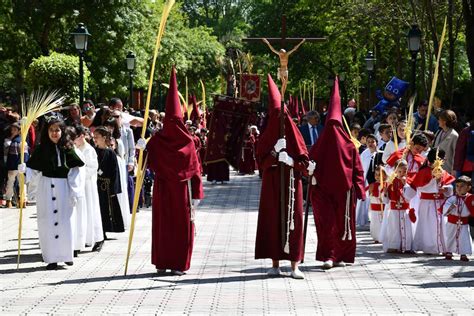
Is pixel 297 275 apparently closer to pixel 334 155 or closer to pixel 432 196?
pixel 334 155

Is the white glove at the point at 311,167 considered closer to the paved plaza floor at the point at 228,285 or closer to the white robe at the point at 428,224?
the paved plaza floor at the point at 228,285

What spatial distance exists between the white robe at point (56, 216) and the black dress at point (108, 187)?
2.35 m

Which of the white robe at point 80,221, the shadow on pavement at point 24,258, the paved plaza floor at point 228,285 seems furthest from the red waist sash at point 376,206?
the shadow on pavement at point 24,258

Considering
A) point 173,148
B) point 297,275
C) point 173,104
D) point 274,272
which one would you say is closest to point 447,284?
point 297,275

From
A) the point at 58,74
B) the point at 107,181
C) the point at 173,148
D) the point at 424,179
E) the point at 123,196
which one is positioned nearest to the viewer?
the point at 173,148

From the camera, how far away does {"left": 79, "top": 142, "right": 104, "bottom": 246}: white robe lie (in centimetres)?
1477

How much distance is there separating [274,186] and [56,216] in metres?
2.76

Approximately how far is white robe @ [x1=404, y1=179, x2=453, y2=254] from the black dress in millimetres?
4225

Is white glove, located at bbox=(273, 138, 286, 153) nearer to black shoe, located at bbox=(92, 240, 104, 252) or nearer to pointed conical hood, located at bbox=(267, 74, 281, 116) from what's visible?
pointed conical hood, located at bbox=(267, 74, 281, 116)

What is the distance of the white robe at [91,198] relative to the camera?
14.8 metres

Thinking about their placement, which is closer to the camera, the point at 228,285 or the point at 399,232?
the point at 228,285

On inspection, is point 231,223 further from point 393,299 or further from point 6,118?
point 393,299

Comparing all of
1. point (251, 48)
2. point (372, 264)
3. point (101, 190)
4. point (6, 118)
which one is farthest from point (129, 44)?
point (372, 264)

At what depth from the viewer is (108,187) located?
15.9 meters
